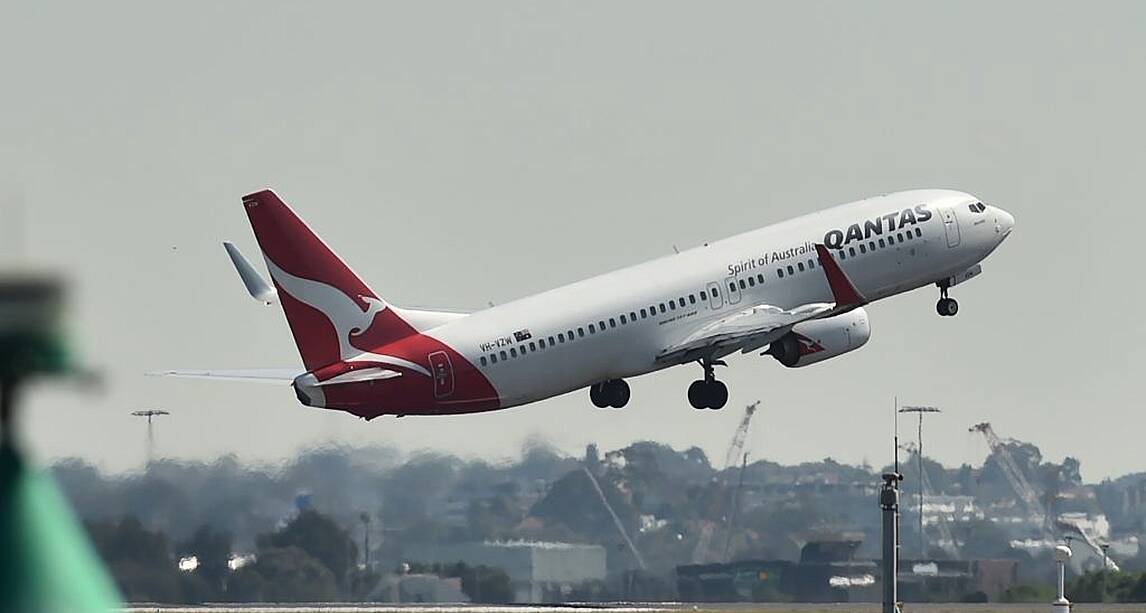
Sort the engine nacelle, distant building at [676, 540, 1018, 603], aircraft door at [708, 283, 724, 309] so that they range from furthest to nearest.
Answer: distant building at [676, 540, 1018, 603] → the engine nacelle → aircraft door at [708, 283, 724, 309]

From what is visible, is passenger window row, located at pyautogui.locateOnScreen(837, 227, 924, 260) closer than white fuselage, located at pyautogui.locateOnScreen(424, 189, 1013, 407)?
No

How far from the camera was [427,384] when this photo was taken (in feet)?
225

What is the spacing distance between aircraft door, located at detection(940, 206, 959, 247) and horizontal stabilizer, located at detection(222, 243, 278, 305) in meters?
24.4

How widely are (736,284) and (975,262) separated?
1125cm

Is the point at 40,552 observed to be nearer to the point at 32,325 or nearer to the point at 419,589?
the point at 32,325

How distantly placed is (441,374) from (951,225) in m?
22.4

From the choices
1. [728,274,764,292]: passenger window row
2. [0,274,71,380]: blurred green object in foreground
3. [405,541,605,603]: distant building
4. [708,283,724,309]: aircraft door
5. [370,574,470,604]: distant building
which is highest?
[728,274,764,292]: passenger window row

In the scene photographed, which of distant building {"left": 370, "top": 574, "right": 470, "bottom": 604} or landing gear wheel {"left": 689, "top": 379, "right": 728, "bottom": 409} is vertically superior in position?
landing gear wheel {"left": 689, "top": 379, "right": 728, "bottom": 409}

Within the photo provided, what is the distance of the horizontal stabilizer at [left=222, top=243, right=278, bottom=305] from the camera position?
3142 inches

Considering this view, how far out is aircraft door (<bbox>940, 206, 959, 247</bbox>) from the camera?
81.2 metres

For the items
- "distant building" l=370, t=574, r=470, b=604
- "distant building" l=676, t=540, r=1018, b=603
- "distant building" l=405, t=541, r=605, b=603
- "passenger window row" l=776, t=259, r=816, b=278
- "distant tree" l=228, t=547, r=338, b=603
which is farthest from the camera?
"distant building" l=676, t=540, r=1018, b=603

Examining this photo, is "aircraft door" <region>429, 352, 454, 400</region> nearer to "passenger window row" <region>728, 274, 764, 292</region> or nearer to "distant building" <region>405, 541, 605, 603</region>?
"passenger window row" <region>728, 274, 764, 292</region>

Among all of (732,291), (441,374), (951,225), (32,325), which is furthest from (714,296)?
(32,325)

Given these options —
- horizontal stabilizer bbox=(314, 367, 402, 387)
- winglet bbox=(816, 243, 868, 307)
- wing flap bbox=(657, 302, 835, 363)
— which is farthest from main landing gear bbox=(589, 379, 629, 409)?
horizontal stabilizer bbox=(314, 367, 402, 387)
